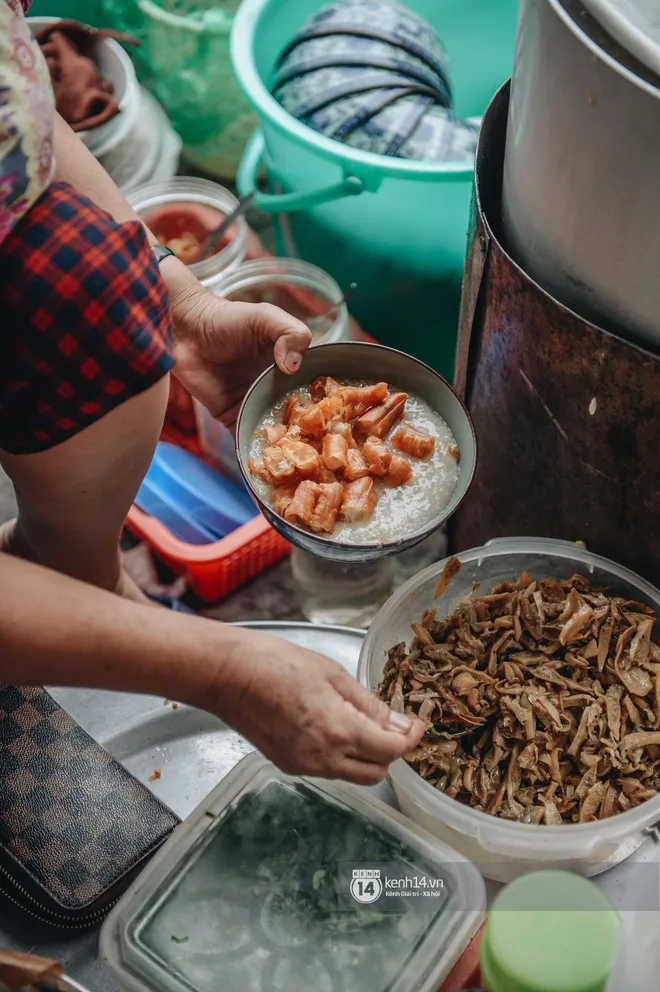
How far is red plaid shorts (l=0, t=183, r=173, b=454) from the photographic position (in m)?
1.07

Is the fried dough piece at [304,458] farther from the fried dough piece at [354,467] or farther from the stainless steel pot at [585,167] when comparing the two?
the stainless steel pot at [585,167]

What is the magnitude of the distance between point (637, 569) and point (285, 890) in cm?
67

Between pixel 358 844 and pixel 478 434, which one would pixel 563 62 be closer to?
pixel 478 434

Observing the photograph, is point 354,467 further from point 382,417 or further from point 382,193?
point 382,193

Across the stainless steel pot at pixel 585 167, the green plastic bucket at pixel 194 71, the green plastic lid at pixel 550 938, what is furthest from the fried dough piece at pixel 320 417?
the green plastic bucket at pixel 194 71

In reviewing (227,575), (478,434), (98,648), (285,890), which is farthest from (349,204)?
(285,890)

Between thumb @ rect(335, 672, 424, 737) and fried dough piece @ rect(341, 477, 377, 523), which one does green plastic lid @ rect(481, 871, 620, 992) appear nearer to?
thumb @ rect(335, 672, 424, 737)

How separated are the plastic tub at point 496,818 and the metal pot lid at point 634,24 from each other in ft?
2.14

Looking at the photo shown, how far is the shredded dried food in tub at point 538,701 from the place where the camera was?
1.14 metres

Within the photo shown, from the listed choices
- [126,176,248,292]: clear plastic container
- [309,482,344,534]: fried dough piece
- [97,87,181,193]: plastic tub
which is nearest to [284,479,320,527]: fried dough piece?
[309,482,344,534]: fried dough piece

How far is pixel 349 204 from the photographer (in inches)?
73.2

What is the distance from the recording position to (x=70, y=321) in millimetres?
1079

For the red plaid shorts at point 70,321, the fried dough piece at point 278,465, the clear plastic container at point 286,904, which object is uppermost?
the red plaid shorts at point 70,321

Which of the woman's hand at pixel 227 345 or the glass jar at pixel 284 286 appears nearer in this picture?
the woman's hand at pixel 227 345
